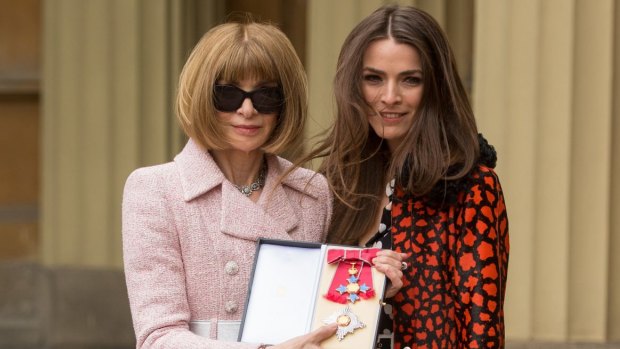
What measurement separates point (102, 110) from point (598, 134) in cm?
343

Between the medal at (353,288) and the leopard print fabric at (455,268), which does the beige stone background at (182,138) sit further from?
the medal at (353,288)

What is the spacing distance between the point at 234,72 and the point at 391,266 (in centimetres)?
75

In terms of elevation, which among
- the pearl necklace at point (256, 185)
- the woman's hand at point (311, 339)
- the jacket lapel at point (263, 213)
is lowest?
the woman's hand at point (311, 339)

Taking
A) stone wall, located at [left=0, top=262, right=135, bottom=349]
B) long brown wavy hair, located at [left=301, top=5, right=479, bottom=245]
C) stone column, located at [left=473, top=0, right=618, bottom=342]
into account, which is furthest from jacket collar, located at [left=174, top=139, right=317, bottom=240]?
stone wall, located at [left=0, top=262, right=135, bottom=349]

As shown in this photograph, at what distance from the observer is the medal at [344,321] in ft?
12.4

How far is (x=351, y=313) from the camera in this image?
12.5 ft

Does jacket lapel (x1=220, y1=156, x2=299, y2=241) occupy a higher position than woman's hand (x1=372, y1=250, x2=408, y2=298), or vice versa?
jacket lapel (x1=220, y1=156, x2=299, y2=241)

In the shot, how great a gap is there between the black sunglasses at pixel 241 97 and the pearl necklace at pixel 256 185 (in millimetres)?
289

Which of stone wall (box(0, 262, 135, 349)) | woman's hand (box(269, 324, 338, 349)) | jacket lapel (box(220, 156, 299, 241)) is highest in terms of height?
jacket lapel (box(220, 156, 299, 241))

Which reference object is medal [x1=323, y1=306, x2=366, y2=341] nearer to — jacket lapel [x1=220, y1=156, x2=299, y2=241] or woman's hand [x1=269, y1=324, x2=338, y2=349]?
woman's hand [x1=269, y1=324, x2=338, y2=349]

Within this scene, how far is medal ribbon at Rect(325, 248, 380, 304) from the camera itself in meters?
3.83

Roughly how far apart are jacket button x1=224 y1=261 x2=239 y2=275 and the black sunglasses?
0.47 m

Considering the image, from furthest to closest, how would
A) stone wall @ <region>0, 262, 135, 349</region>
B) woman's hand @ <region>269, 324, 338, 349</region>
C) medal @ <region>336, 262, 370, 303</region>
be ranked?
stone wall @ <region>0, 262, 135, 349</region> → medal @ <region>336, 262, 370, 303</region> → woman's hand @ <region>269, 324, 338, 349</region>

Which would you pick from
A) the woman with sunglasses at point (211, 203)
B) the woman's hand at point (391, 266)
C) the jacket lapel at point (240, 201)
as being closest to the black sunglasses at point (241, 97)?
the woman with sunglasses at point (211, 203)
